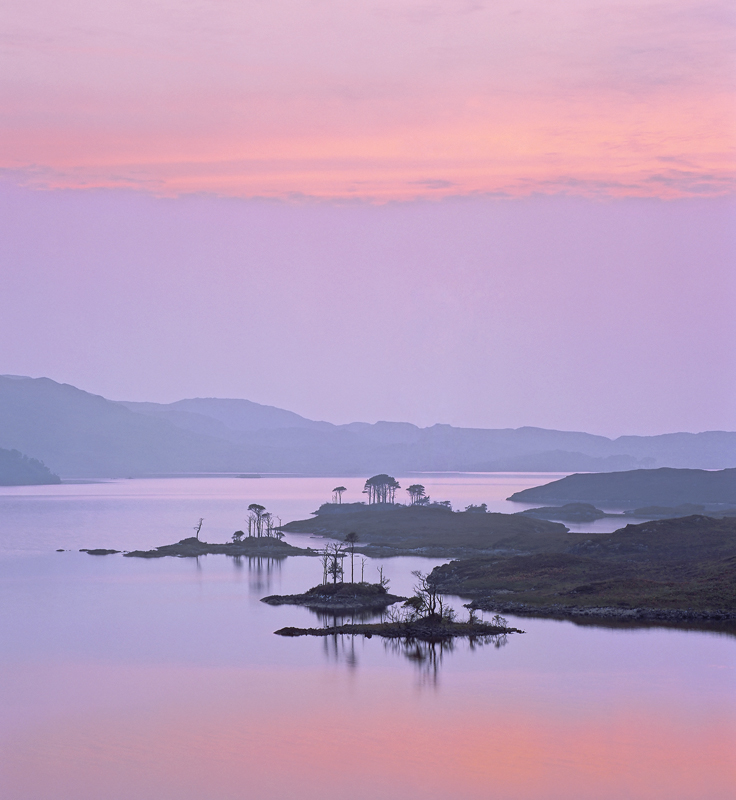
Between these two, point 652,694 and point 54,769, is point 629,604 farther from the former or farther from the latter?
point 54,769

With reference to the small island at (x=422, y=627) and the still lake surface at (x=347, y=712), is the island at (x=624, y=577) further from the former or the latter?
the small island at (x=422, y=627)

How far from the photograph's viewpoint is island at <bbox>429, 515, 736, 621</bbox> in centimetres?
8475

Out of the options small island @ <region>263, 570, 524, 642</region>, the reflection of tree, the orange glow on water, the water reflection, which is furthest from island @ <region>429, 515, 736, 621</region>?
the orange glow on water

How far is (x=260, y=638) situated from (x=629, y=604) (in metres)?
32.9

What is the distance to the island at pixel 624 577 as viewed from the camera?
84.8m

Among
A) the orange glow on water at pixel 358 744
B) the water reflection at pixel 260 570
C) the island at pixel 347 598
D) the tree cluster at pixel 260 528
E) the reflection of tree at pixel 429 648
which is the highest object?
the tree cluster at pixel 260 528

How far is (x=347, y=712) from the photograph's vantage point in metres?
56.7

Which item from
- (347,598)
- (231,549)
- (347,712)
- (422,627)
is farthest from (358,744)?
(231,549)

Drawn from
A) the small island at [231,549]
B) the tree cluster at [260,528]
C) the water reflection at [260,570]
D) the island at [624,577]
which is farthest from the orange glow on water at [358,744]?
the tree cluster at [260,528]

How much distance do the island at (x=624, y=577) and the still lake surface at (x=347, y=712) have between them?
6485 mm

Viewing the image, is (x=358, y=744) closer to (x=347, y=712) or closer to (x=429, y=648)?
(x=347, y=712)

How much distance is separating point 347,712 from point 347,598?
116ft

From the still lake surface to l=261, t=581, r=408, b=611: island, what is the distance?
10.6 ft

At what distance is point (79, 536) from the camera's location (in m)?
179
